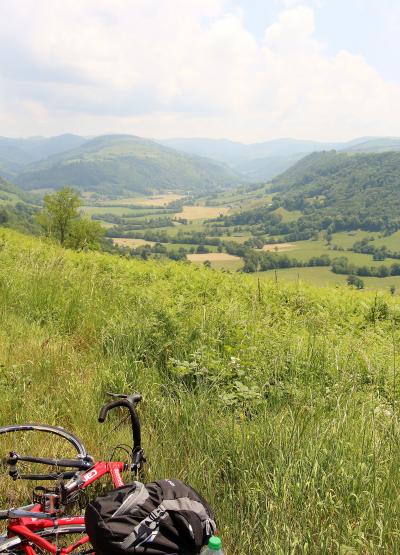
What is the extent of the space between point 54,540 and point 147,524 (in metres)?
0.94

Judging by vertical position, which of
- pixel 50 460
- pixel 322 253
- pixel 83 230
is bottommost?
pixel 322 253

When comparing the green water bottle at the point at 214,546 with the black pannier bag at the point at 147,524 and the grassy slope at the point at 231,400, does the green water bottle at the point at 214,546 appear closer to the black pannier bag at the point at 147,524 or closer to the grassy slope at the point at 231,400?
the black pannier bag at the point at 147,524

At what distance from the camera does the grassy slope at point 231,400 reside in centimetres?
266

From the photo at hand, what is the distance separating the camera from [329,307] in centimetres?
1195

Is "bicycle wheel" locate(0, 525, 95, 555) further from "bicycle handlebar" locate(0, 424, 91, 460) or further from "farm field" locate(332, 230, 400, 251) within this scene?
"farm field" locate(332, 230, 400, 251)

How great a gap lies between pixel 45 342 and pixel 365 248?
99.6 m

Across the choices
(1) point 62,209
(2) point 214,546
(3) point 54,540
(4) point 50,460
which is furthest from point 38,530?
(1) point 62,209

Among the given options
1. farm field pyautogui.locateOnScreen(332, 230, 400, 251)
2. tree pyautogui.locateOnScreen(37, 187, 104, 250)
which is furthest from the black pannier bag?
farm field pyautogui.locateOnScreen(332, 230, 400, 251)

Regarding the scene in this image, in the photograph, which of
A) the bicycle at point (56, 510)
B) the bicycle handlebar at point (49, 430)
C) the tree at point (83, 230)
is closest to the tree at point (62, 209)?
the tree at point (83, 230)

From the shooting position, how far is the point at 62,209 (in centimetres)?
4372

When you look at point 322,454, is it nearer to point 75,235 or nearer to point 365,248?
point 75,235

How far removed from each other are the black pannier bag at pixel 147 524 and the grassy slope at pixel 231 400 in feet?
2.11

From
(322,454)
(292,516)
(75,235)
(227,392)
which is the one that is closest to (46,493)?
(292,516)

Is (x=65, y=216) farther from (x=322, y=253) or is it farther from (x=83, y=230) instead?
(x=322, y=253)
